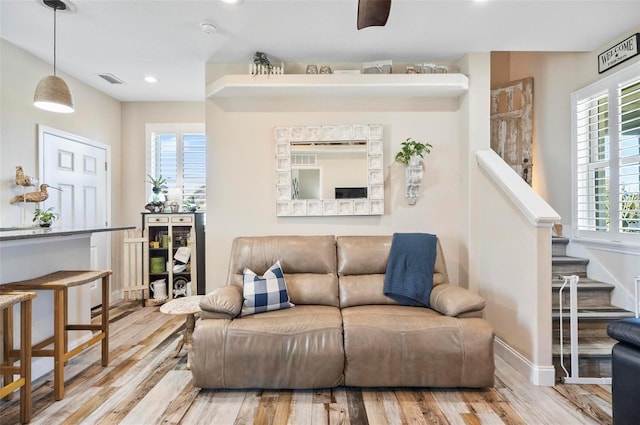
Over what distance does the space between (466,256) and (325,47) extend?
233cm

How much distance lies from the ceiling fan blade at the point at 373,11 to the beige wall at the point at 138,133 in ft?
12.5

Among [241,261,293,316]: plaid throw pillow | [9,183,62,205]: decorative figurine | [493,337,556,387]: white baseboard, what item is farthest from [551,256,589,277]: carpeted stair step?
[9,183,62,205]: decorative figurine

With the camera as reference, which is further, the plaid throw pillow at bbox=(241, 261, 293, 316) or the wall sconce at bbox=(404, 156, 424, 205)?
the wall sconce at bbox=(404, 156, 424, 205)

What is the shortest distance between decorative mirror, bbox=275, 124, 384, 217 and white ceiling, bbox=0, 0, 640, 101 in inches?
29.6

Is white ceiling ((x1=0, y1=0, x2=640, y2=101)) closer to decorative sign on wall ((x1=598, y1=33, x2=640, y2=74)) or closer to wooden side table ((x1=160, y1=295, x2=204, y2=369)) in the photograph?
decorative sign on wall ((x1=598, y1=33, x2=640, y2=74))

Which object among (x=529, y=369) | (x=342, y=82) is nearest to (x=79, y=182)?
(x=342, y=82)

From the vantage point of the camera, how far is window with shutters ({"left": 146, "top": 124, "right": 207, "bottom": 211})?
4.86 metres

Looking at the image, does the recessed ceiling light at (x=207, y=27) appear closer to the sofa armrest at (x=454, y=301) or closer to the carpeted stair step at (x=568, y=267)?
the sofa armrest at (x=454, y=301)

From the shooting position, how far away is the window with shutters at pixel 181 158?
4855 millimetres

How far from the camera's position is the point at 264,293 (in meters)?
2.66

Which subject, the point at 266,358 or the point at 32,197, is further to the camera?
the point at 32,197

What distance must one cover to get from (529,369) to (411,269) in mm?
1063

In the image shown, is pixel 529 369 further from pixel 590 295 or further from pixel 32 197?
pixel 32 197

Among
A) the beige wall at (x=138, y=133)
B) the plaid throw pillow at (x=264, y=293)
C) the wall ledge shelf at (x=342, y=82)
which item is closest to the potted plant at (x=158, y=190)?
the beige wall at (x=138, y=133)
